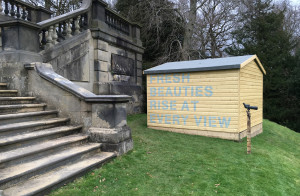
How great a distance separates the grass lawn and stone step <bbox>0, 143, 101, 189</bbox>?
1.37 feet

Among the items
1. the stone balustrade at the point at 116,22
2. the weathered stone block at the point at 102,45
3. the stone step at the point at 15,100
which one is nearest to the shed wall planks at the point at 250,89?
the weathered stone block at the point at 102,45

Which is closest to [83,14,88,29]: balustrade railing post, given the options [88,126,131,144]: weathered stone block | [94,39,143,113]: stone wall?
[94,39,143,113]: stone wall

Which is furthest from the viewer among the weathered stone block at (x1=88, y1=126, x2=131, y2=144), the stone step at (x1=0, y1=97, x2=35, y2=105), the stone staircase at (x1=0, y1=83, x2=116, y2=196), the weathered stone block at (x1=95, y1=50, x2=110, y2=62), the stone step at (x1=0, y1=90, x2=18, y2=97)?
the weathered stone block at (x1=95, y1=50, x2=110, y2=62)

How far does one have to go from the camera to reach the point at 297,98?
18547 millimetres

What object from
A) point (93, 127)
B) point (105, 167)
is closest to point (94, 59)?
point (93, 127)

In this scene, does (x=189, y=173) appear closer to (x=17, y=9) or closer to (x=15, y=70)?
(x=15, y=70)

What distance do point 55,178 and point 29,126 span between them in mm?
1406

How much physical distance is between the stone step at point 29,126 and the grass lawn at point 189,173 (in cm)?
144

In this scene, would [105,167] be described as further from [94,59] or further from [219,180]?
[94,59]

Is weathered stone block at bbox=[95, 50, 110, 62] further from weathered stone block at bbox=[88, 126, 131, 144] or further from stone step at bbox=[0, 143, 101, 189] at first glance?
stone step at bbox=[0, 143, 101, 189]

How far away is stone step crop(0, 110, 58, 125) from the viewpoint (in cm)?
412

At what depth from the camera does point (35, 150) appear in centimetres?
359

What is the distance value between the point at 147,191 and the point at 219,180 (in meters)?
1.39

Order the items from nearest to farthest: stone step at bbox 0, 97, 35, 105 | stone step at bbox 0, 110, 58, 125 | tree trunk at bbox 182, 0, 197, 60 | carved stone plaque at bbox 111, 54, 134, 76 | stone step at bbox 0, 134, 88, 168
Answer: stone step at bbox 0, 134, 88, 168
stone step at bbox 0, 110, 58, 125
stone step at bbox 0, 97, 35, 105
carved stone plaque at bbox 111, 54, 134, 76
tree trunk at bbox 182, 0, 197, 60
